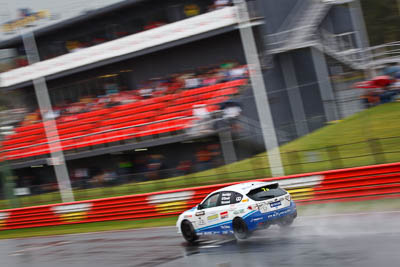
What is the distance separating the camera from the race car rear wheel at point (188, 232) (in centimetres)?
1415

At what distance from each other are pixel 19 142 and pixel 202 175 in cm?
1770

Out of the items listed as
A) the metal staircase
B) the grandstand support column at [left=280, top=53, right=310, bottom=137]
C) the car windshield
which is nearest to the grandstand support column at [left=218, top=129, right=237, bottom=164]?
the grandstand support column at [left=280, top=53, right=310, bottom=137]

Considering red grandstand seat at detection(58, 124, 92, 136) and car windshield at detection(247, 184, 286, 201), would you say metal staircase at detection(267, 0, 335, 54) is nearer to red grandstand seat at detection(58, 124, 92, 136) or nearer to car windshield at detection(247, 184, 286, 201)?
red grandstand seat at detection(58, 124, 92, 136)

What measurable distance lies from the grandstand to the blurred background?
0.08 meters

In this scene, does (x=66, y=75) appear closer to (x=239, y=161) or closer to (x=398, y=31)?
(x=239, y=161)

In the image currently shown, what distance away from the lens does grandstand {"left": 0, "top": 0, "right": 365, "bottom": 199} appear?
25.6 metres

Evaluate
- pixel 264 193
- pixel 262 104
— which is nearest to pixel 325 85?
pixel 262 104

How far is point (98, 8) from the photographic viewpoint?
33.0 meters

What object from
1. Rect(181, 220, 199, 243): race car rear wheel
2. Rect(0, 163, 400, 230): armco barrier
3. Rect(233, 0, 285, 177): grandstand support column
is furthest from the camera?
Rect(233, 0, 285, 177): grandstand support column

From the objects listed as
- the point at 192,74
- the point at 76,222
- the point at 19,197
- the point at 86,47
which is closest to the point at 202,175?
the point at 76,222

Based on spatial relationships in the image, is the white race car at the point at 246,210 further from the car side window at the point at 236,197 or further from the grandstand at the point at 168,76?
the grandstand at the point at 168,76

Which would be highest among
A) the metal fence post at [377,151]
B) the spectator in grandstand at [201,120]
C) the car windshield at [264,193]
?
the spectator in grandstand at [201,120]

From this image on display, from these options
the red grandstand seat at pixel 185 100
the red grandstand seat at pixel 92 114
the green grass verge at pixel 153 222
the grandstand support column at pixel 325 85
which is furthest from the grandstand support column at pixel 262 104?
the red grandstand seat at pixel 92 114

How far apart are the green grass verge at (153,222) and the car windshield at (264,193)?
8.39 ft
